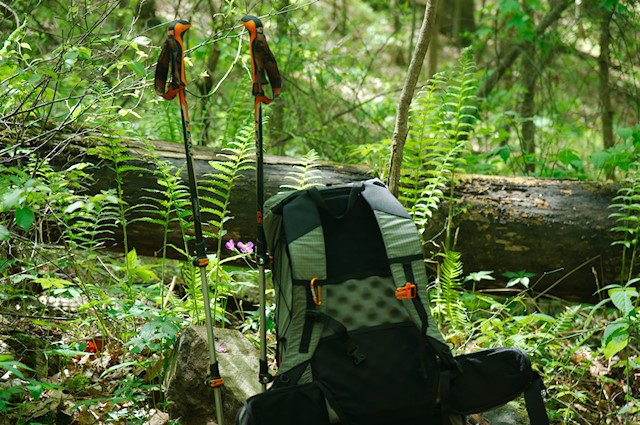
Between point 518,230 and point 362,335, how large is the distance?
79.4 inches

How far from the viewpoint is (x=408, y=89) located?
10.3ft

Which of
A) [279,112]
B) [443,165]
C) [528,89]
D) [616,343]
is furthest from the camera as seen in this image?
[528,89]

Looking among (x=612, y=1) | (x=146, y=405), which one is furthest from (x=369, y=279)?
(x=612, y=1)

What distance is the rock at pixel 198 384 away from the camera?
2.53 meters

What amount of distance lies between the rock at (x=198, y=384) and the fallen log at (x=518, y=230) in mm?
1097

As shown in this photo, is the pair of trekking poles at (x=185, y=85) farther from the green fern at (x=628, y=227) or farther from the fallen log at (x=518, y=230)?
the green fern at (x=628, y=227)

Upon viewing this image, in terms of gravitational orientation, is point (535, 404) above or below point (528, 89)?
below

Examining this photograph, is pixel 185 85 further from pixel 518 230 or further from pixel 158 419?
pixel 518 230

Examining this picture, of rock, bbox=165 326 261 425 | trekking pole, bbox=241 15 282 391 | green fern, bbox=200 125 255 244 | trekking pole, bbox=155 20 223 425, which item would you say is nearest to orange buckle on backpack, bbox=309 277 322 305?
trekking pole, bbox=241 15 282 391

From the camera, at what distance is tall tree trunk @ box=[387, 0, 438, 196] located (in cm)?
307

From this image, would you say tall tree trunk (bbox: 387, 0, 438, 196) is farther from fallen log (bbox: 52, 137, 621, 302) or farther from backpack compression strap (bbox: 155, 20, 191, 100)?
backpack compression strap (bbox: 155, 20, 191, 100)

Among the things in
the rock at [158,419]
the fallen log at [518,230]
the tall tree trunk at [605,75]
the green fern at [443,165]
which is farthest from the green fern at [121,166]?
the tall tree trunk at [605,75]

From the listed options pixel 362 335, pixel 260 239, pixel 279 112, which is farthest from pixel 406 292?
pixel 279 112

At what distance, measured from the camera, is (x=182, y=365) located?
2.57 metres
